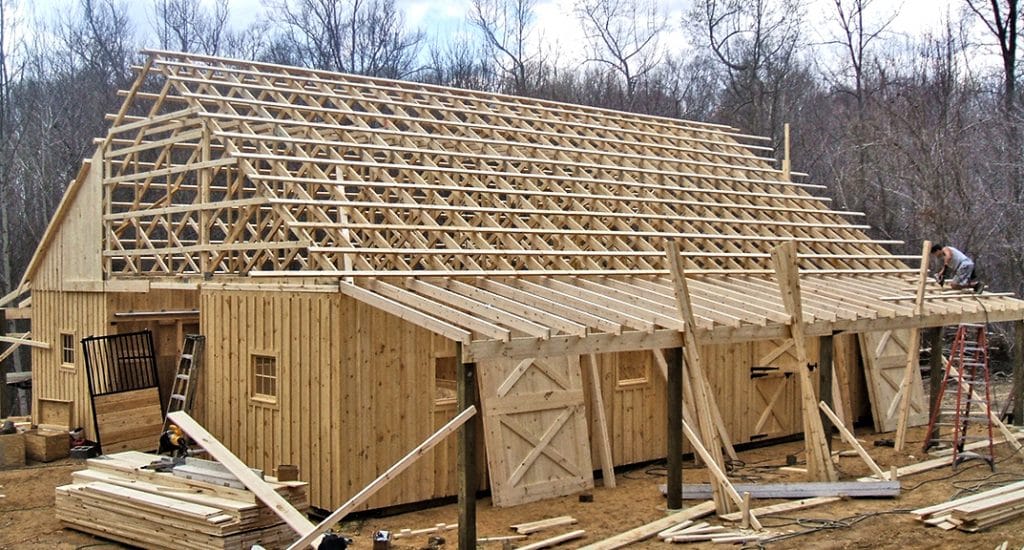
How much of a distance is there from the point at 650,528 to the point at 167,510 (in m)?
5.41

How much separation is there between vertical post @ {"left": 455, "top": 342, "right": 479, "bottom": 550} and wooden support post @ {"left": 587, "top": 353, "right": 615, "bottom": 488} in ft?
14.0

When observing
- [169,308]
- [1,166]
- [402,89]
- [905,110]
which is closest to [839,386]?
[402,89]

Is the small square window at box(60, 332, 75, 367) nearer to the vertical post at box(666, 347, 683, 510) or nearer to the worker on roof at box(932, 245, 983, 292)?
the vertical post at box(666, 347, 683, 510)

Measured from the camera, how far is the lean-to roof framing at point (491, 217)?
11.9m

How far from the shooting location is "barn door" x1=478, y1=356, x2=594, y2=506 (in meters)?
12.7

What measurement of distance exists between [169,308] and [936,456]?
13.0 meters

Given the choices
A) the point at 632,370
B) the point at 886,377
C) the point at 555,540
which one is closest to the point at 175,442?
the point at 555,540

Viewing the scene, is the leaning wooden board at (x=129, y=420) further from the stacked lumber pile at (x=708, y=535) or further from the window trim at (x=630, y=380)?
the stacked lumber pile at (x=708, y=535)

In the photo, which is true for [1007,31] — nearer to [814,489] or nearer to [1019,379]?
[1019,379]

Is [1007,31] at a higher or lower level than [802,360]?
higher

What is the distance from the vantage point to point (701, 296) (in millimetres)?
14188

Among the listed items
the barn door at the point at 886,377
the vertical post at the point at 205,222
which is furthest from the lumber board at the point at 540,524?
the barn door at the point at 886,377

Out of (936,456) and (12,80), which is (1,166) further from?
(936,456)

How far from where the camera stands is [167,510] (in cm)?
1046
